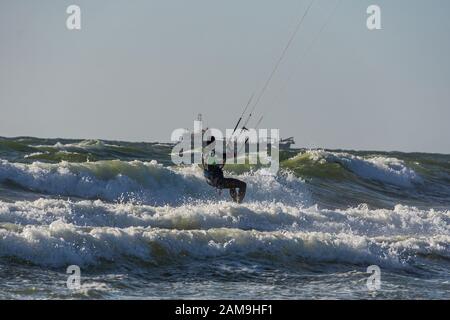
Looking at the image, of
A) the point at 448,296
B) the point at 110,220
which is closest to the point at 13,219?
the point at 110,220

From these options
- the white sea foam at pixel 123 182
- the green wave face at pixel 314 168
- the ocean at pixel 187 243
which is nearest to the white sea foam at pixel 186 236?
the ocean at pixel 187 243

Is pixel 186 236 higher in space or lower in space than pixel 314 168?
lower

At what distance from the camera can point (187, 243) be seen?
713 inches

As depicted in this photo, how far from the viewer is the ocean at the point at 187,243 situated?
15.2 meters

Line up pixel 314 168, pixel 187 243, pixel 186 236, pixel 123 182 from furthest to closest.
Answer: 1. pixel 314 168
2. pixel 123 182
3. pixel 186 236
4. pixel 187 243

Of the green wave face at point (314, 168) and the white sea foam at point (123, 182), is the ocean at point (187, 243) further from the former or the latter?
the green wave face at point (314, 168)

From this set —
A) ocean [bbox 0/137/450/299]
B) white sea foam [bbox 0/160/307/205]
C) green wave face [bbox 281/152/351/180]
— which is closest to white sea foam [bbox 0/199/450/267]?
ocean [bbox 0/137/450/299]

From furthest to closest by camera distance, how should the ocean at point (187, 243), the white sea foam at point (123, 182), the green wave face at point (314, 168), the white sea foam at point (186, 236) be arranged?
the green wave face at point (314, 168)
the white sea foam at point (123, 182)
the white sea foam at point (186, 236)
the ocean at point (187, 243)

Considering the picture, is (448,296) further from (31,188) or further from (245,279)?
(31,188)

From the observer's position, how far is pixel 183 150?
167ft

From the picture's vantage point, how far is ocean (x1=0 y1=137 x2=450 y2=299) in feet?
49.8

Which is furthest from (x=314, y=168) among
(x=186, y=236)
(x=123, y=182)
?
(x=186, y=236)

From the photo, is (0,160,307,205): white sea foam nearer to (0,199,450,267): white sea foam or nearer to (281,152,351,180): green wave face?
(281,152,351,180): green wave face

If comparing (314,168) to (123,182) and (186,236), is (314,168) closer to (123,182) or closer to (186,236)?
(123,182)
